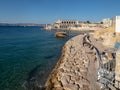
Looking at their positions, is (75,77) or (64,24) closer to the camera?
(75,77)

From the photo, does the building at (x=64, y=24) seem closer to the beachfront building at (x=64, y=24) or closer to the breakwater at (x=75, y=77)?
the beachfront building at (x=64, y=24)

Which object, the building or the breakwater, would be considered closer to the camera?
the breakwater

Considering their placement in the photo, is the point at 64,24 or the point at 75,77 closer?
the point at 75,77

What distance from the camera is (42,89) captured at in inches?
755

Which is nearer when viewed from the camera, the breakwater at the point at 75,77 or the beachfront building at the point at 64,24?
the breakwater at the point at 75,77

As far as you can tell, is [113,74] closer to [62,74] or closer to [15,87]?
[62,74]

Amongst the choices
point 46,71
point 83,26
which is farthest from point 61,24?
point 46,71

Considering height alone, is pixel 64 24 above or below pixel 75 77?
above

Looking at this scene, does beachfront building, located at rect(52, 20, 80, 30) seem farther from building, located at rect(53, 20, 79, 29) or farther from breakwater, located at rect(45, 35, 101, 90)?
breakwater, located at rect(45, 35, 101, 90)

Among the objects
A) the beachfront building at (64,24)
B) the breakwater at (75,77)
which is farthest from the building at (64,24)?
the breakwater at (75,77)

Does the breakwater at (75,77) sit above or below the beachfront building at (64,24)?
below

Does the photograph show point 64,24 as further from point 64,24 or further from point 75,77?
point 75,77

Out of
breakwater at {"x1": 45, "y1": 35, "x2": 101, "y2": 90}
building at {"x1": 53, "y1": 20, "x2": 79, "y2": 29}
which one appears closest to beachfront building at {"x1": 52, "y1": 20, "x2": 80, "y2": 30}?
building at {"x1": 53, "y1": 20, "x2": 79, "y2": 29}

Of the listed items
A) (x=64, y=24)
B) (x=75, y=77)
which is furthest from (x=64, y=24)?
(x=75, y=77)
